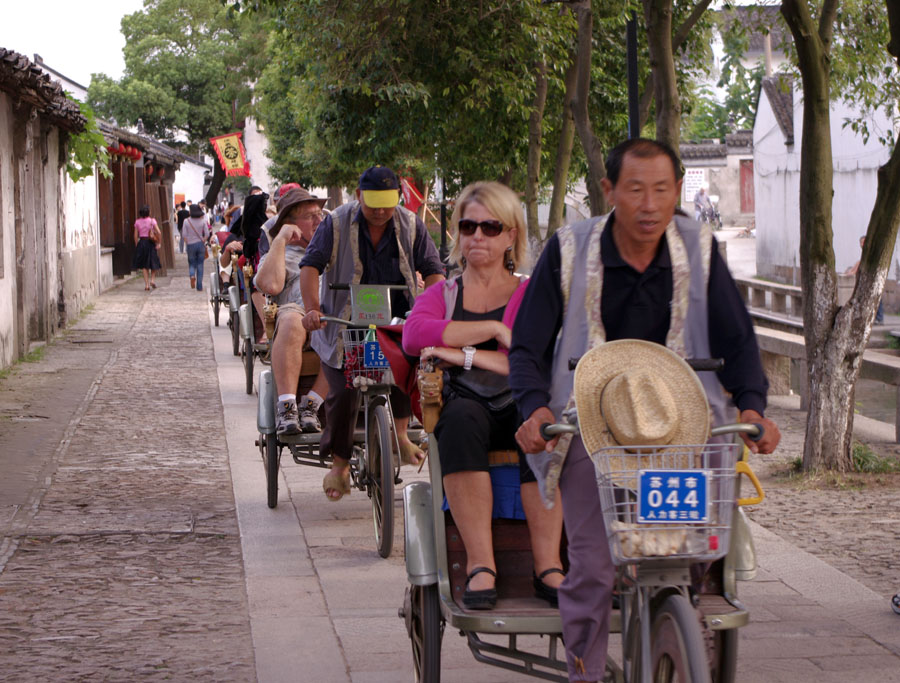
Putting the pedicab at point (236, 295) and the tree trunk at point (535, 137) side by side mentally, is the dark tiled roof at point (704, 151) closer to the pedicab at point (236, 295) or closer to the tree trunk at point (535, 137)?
the tree trunk at point (535, 137)

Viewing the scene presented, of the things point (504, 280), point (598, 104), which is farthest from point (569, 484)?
point (598, 104)

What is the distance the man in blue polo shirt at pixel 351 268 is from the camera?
7047mm

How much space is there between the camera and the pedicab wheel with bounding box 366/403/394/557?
20.9 feet

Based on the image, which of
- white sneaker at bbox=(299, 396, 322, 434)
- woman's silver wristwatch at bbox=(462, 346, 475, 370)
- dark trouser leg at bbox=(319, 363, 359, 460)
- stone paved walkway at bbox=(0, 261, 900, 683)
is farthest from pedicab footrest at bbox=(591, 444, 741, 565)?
white sneaker at bbox=(299, 396, 322, 434)

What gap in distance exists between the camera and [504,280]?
16.0 feet

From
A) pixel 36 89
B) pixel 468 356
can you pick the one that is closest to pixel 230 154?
pixel 36 89

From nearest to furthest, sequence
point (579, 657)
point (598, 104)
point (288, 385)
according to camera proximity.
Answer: point (579, 657) → point (288, 385) → point (598, 104)

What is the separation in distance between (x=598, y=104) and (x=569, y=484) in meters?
18.8

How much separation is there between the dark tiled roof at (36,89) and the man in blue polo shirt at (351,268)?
6.48 m

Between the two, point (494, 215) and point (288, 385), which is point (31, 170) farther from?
point (494, 215)

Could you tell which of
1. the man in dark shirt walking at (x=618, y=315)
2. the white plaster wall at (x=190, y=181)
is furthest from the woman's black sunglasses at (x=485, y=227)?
the white plaster wall at (x=190, y=181)

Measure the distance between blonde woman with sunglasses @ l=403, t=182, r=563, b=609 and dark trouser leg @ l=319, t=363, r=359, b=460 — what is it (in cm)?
209

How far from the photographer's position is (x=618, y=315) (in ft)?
12.0

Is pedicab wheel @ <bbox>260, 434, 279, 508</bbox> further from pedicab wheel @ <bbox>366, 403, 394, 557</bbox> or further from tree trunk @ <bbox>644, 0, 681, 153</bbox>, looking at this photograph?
tree trunk @ <bbox>644, 0, 681, 153</bbox>
